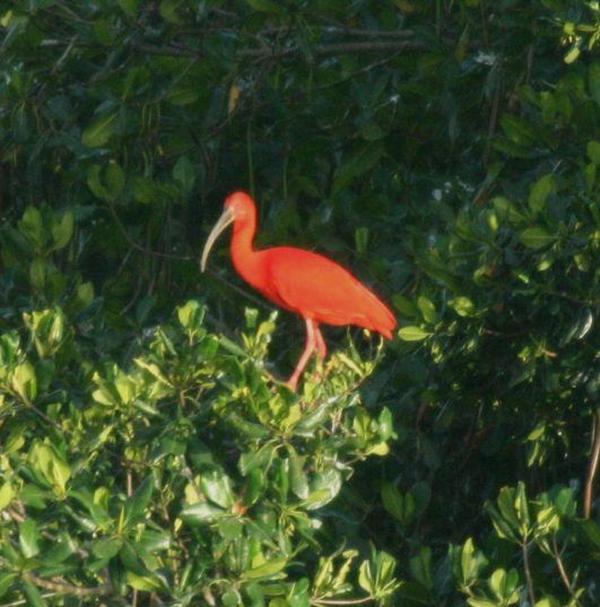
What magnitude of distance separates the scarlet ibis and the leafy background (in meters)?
0.17

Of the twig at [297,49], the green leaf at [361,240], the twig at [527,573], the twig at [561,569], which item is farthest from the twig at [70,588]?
the twig at [297,49]

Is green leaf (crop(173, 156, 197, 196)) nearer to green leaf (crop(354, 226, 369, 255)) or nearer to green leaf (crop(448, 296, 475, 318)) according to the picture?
green leaf (crop(354, 226, 369, 255))

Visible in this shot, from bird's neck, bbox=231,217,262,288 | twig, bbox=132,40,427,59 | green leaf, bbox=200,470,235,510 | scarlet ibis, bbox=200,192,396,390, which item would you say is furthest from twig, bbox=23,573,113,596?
twig, bbox=132,40,427,59

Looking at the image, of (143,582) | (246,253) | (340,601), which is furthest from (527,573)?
(246,253)

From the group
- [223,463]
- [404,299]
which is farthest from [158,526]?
[404,299]

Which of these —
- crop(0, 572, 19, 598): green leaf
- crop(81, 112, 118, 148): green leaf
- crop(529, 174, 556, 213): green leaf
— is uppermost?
crop(529, 174, 556, 213): green leaf

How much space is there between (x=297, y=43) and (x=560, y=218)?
208 centimetres

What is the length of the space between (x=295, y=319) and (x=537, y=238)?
2.48 meters

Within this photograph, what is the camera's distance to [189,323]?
6215 mm

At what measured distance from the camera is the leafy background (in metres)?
6.00

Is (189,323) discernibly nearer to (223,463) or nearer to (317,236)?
(223,463)

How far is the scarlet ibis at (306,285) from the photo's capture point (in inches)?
309

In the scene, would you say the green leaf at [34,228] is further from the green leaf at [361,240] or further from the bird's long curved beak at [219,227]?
the green leaf at [361,240]

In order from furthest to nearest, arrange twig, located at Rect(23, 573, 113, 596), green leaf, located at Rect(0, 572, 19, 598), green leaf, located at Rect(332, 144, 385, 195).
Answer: green leaf, located at Rect(332, 144, 385, 195), twig, located at Rect(23, 573, 113, 596), green leaf, located at Rect(0, 572, 19, 598)
